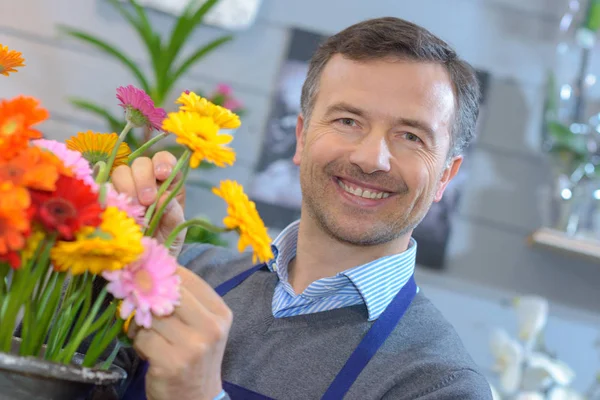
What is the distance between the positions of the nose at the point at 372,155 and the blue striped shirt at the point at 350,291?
0.15 m

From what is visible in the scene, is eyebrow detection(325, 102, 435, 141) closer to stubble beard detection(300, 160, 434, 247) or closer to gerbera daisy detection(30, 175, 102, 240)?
stubble beard detection(300, 160, 434, 247)

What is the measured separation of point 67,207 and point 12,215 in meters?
0.04

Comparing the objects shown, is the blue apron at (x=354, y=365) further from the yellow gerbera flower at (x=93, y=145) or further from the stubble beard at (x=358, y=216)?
the yellow gerbera flower at (x=93, y=145)

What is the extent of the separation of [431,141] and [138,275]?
0.67 m

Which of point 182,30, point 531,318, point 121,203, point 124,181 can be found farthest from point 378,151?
point 182,30

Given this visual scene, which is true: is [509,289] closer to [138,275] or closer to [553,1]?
[553,1]

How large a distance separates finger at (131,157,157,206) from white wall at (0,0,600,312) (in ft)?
4.90

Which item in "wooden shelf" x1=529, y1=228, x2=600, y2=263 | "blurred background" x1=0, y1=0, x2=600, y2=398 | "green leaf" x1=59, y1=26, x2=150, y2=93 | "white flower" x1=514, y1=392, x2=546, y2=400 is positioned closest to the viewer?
"white flower" x1=514, y1=392, x2=546, y2=400

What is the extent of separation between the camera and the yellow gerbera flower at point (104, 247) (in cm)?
49

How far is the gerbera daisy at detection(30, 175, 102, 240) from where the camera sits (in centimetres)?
48


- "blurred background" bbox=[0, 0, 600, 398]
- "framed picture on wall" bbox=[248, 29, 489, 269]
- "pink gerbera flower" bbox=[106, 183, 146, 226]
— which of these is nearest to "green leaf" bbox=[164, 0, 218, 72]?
"blurred background" bbox=[0, 0, 600, 398]

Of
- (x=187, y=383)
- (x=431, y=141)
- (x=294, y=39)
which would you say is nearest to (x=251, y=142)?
(x=294, y=39)

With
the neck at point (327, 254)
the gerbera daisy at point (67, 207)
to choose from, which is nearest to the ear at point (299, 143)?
the neck at point (327, 254)

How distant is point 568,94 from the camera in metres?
A: 2.14
